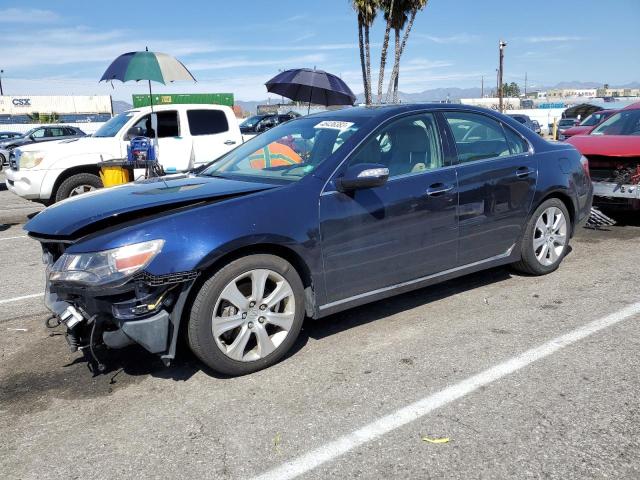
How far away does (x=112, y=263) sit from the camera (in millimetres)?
3098

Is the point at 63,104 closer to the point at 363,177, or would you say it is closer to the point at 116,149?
the point at 116,149

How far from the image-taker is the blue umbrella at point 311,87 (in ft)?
43.7

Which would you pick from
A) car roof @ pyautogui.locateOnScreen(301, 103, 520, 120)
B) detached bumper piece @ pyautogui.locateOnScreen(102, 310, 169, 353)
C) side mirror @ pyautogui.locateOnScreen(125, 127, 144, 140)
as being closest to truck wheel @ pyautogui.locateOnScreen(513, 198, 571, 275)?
car roof @ pyautogui.locateOnScreen(301, 103, 520, 120)

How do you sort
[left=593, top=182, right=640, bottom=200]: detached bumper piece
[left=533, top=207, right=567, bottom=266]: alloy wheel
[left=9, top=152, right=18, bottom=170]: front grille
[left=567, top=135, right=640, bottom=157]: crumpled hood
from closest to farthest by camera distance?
[left=533, top=207, right=567, bottom=266]: alloy wheel, [left=593, top=182, right=640, bottom=200]: detached bumper piece, [left=567, top=135, right=640, bottom=157]: crumpled hood, [left=9, top=152, right=18, bottom=170]: front grille

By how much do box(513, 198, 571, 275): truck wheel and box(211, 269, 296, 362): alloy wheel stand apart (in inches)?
98.6

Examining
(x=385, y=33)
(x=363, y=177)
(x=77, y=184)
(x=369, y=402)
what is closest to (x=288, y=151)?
(x=363, y=177)

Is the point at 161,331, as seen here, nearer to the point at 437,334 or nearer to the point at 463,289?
the point at 437,334

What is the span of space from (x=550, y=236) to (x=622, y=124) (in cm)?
432

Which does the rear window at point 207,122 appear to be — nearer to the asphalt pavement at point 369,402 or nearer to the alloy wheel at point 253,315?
the asphalt pavement at point 369,402

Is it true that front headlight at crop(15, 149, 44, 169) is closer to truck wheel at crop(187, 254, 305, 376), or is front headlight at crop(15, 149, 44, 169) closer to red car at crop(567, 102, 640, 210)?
truck wheel at crop(187, 254, 305, 376)

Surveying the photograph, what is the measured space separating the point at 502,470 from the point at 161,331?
1.85 meters

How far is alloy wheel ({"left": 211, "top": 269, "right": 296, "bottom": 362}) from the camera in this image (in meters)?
3.35

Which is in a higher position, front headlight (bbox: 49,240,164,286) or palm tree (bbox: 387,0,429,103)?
palm tree (bbox: 387,0,429,103)

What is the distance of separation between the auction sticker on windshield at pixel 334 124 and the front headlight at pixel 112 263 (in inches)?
67.6
